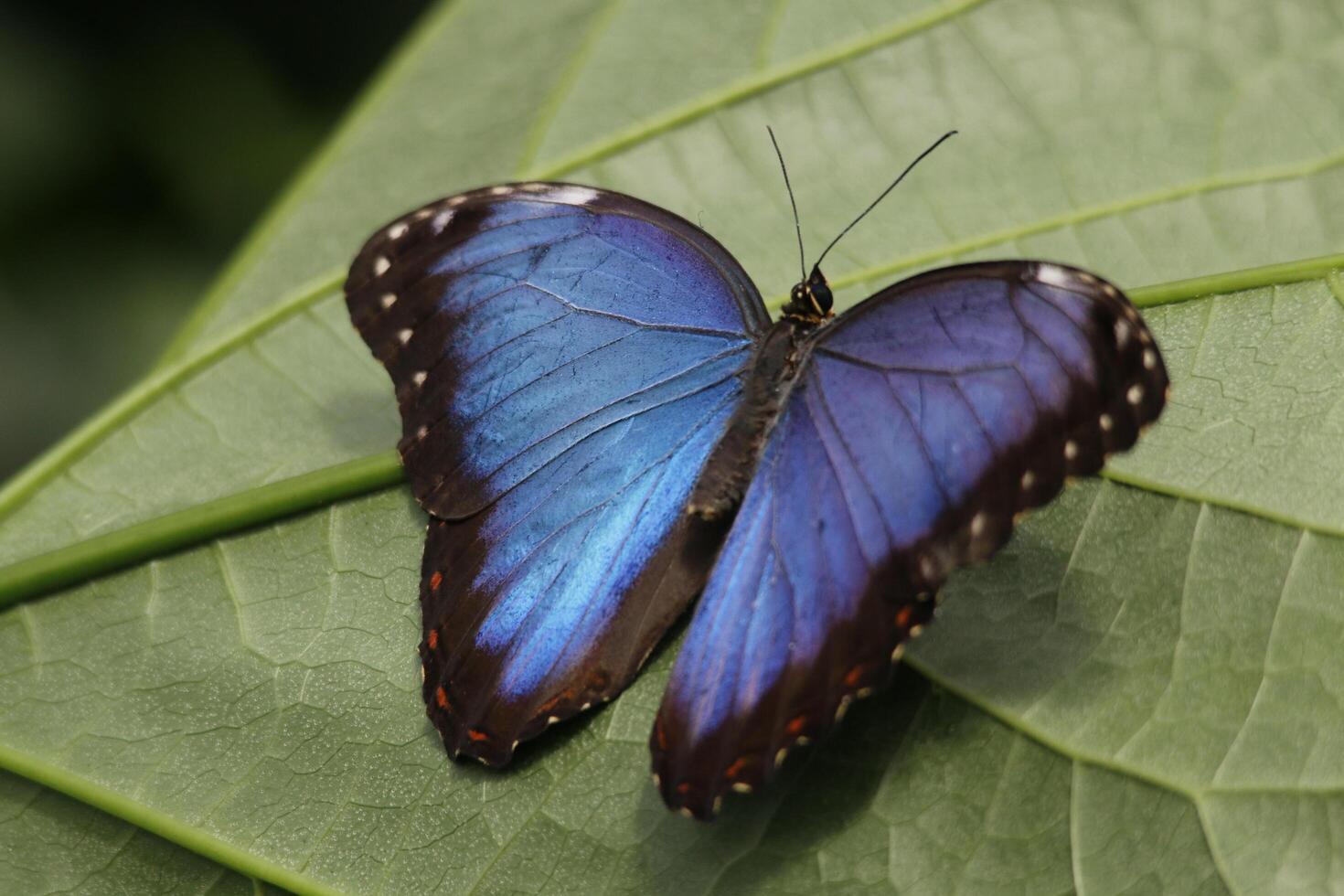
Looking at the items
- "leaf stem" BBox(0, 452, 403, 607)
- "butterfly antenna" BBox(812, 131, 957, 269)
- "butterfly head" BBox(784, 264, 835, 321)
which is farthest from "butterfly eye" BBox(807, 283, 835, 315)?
"leaf stem" BBox(0, 452, 403, 607)

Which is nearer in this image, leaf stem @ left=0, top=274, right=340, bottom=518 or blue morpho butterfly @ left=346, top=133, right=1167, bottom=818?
blue morpho butterfly @ left=346, top=133, right=1167, bottom=818

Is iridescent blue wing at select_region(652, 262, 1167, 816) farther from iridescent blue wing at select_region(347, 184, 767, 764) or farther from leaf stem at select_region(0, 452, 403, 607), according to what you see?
leaf stem at select_region(0, 452, 403, 607)

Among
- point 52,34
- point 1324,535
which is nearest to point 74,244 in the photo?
point 52,34

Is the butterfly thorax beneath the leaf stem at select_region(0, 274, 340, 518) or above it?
beneath

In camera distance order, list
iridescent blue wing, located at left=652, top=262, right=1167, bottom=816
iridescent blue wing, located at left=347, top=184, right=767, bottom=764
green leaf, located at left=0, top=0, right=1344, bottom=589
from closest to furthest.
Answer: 1. iridescent blue wing, located at left=652, top=262, right=1167, bottom=816
2. iridescent blue wing, located at left=347, top=184, right=767, bottom=764
3. green leaf, located at left=0, top=0, right=1344, bottom=589

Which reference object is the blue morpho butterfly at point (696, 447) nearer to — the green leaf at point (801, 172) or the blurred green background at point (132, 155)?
the green leaf at point (801, 172)

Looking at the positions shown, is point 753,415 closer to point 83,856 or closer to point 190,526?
point 190,526


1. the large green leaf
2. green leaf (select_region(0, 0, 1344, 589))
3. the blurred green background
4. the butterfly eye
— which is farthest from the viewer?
the blurred green background

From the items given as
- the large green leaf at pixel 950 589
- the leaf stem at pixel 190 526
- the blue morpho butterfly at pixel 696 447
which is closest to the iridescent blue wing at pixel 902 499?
the blue morpho butterfly at pixel 696 447
